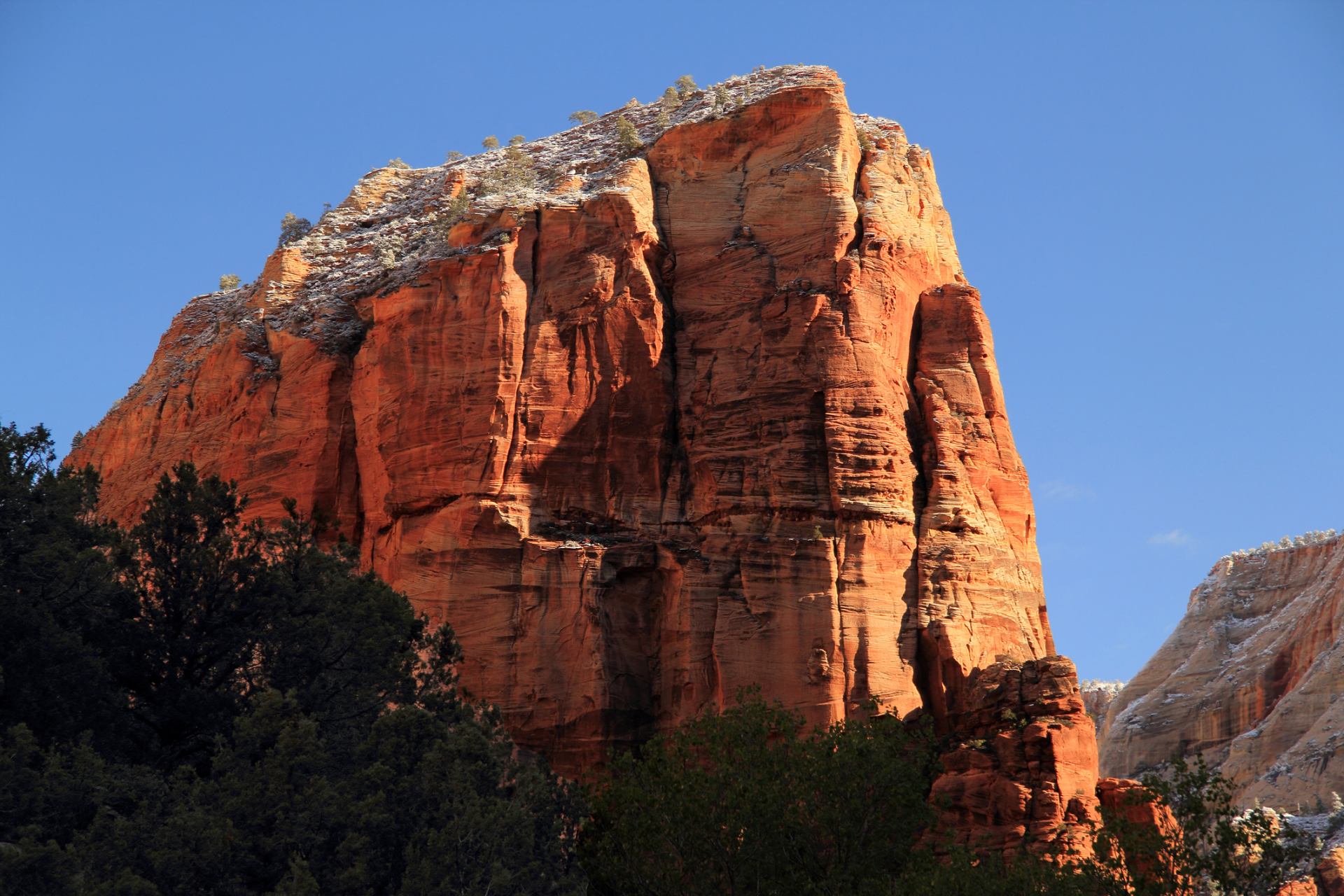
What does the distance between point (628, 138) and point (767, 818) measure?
36022 mm

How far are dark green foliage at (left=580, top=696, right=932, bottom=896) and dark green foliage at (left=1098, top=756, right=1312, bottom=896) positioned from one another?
17.3ft

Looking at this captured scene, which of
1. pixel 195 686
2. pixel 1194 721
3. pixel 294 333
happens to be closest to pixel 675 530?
pixel 294 333

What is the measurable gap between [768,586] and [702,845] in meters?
17.0

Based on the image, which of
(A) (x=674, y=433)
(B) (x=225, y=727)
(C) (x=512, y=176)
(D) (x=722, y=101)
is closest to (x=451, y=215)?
(C) (x=512, y=176)

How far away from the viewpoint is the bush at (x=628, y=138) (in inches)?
2793

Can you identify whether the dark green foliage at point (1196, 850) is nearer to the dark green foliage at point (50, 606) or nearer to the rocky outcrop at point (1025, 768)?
the rocky outcrop at point (1025, 768)

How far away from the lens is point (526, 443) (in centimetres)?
6250

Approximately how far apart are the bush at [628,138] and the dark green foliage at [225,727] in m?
27.6

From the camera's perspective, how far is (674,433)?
2532 inches

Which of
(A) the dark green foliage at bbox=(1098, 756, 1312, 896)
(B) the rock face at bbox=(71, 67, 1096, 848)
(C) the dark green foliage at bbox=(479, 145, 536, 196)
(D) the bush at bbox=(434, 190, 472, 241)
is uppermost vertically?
(C) the dark green foliage at bbox=(479, 145, 536, 196)

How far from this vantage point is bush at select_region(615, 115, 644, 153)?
70938mm

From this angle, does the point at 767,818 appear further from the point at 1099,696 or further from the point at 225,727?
the point at 1099,696

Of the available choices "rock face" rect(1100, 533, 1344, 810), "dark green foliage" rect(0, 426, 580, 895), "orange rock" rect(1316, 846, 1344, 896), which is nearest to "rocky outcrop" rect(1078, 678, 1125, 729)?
"rock face" rect(1100, 533, 1344, 810)

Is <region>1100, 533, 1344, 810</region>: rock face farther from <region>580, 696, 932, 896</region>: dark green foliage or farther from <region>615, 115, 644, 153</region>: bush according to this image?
<region>580, 696, 932, 896</region>: dark green foliage
